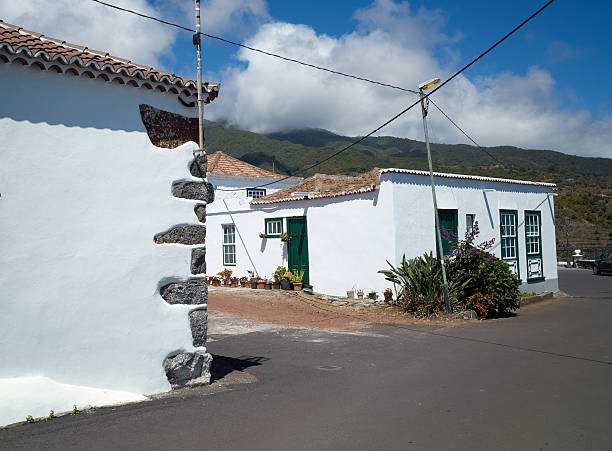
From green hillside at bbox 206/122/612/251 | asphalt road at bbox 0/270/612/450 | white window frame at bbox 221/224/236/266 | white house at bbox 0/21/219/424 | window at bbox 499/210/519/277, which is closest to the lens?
asphalt road at bbox 0/270/612/450

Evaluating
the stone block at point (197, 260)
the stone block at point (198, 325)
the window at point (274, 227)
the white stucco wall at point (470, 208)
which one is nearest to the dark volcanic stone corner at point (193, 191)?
the stone block at point (197, 260)

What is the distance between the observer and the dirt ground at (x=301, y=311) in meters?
11.7

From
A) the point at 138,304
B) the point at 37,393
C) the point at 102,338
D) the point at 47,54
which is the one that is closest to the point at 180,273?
the point at 138,304

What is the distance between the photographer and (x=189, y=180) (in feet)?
21.5

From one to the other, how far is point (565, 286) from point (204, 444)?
19662 mm

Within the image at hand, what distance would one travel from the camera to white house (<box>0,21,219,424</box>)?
5305 mm

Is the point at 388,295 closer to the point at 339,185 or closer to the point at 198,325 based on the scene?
the point at 339,185

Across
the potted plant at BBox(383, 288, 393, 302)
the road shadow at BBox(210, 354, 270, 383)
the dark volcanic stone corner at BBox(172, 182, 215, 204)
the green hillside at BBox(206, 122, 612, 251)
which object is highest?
the green hillside at BBox(206, 122, 612, 251)

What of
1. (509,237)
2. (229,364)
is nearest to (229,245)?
(509,237)

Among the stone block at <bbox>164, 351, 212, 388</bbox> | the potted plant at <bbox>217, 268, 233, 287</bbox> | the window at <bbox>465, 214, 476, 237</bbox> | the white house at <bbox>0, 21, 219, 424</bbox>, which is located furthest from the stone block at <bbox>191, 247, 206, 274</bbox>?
the potted plant at <bbox>217, 268, 233, 287</bbox>

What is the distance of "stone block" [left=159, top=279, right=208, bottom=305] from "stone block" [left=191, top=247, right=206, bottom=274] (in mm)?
129

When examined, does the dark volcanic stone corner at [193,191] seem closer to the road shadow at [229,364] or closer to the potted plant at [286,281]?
the road shadow at [229,364]

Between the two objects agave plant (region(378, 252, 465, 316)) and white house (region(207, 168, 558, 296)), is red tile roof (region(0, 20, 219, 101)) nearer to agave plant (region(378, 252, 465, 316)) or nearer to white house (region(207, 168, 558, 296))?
agave plant (region(378, 252, 465, 316))

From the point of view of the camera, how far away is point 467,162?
7000 centimetres
